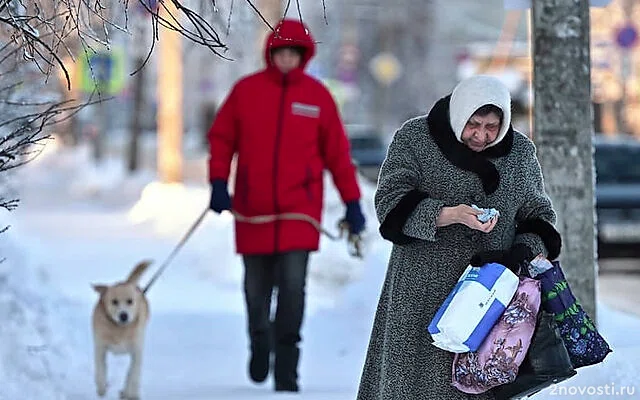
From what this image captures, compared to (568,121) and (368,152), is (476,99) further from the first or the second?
(368,152)

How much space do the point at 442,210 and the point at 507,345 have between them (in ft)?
1.59

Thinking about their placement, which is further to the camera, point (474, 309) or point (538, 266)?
point (538, 266)

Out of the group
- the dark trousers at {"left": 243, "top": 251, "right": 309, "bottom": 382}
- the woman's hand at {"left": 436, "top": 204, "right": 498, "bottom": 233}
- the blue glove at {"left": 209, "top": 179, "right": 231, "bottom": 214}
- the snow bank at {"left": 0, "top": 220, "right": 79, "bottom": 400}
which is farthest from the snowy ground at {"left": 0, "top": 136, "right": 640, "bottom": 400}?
the woman's hand at {"left": 436, "top": 204, "right": 498, "bottom": 233}

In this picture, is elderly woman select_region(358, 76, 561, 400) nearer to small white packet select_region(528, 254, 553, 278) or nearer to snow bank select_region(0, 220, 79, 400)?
small white packet select_region(528, 254, 553, 278)

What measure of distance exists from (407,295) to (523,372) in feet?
1.60

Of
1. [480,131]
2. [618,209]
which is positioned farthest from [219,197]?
[618,209]

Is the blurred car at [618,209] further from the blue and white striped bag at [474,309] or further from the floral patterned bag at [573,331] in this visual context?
the blue and white striped bag at [474,309]

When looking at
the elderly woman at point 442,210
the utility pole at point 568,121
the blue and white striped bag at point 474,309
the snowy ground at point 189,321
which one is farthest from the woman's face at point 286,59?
the blue and white striped bag at point 474,309

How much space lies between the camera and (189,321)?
388 inches

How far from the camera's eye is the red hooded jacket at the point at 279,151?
696 centimetres

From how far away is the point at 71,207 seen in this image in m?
25.2

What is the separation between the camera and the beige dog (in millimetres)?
7043

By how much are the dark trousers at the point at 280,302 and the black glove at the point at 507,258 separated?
8.75 feet

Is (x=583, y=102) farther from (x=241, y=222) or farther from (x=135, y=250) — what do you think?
(x=135, y=250)
